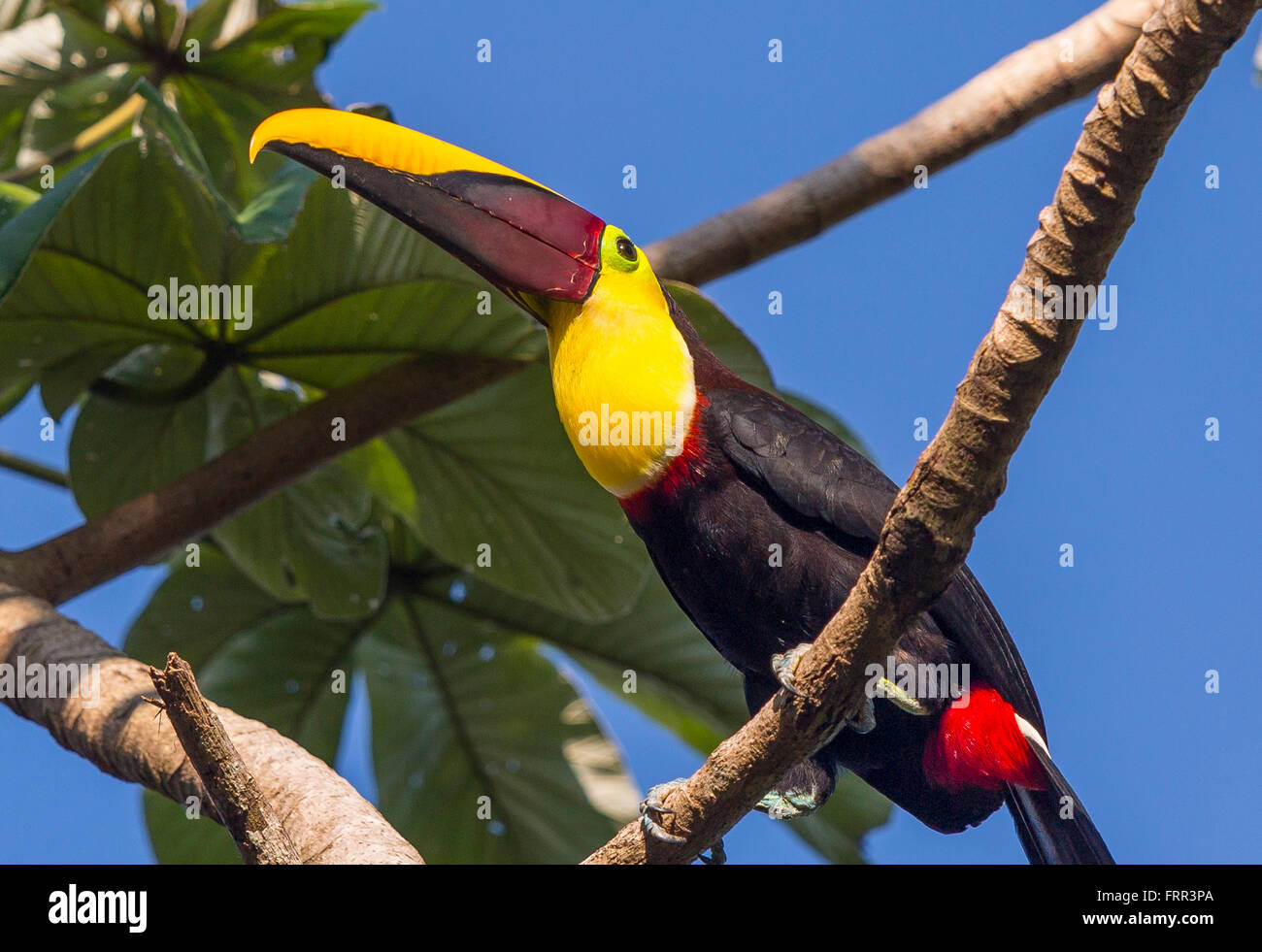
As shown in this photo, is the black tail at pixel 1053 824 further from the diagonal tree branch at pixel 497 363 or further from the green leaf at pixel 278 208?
the green leaf at pixel 278 208

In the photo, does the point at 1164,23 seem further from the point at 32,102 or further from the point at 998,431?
the point at 32,102

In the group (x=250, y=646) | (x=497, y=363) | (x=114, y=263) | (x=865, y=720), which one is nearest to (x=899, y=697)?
(x=865, y=720)

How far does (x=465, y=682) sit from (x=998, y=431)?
3297 millimetres

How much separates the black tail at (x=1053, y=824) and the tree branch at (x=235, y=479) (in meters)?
1.92

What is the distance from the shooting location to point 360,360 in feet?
13.2

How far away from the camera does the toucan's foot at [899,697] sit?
244 cm

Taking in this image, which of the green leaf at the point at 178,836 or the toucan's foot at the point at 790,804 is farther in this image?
the green leaf at the point at 178,836

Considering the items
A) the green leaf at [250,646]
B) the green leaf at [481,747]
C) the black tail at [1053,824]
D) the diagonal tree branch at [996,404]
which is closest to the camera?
the diagonal tree branch at [996,404]

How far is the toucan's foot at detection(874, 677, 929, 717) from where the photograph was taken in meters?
2.44

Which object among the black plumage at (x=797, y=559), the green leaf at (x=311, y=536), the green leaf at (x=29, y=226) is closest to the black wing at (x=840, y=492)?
the black plumage at (x=797, y=559)

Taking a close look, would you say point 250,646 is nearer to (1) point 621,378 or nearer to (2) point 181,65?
(2) point 181,65

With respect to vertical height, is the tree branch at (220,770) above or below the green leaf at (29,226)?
below
